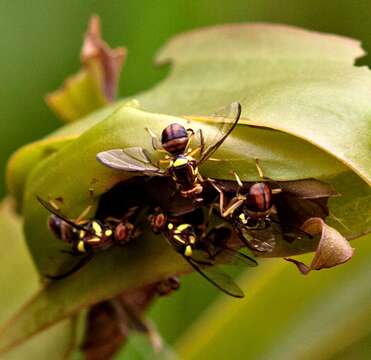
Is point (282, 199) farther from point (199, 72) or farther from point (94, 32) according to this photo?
point (94, 32)

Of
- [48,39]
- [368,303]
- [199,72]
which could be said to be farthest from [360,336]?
[48,39]

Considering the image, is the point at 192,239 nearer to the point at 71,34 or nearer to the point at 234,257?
the point at 234,257

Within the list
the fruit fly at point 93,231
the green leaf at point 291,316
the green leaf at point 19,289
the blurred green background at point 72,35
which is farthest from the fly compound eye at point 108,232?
the blurred green background at point 72,35

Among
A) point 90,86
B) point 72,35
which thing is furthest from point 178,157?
point 72,35

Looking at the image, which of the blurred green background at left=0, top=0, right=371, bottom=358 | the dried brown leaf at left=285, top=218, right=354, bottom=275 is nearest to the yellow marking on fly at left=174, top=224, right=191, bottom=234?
the dried brown leaf at left=285, top=218, right=354, bottom=275

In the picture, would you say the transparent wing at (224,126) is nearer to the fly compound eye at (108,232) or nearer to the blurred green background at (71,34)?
the fly compound eye at (108,232)

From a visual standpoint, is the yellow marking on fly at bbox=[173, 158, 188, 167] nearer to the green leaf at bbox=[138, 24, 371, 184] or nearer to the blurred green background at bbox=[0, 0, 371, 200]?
the green leaf at bbox=[138, 24, 371, 184]
